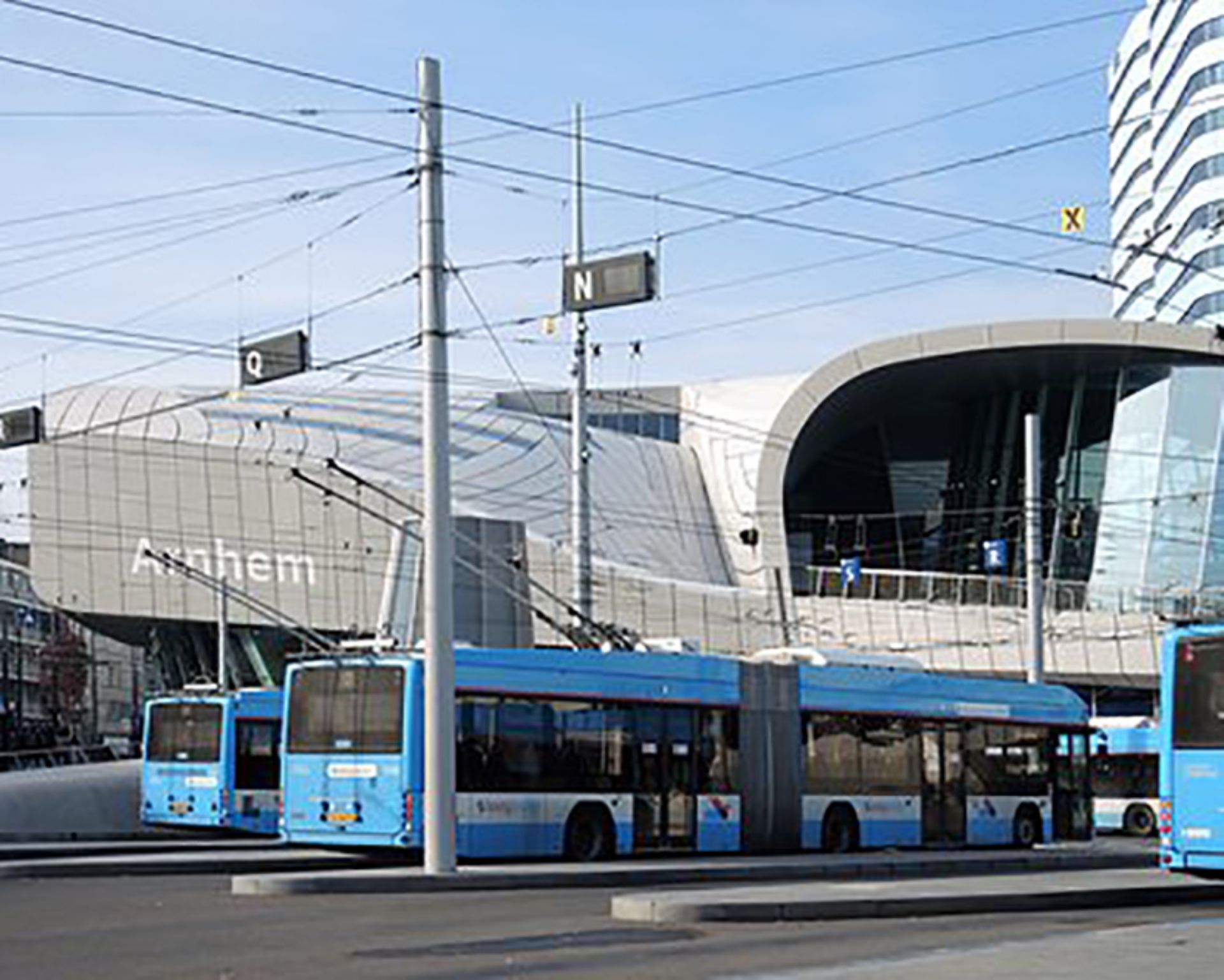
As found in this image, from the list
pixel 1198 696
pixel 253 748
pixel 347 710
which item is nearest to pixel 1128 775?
pixel 253 748

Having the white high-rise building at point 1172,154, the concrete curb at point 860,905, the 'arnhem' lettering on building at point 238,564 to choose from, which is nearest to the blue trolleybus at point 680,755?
the concrete curb at point 860,905

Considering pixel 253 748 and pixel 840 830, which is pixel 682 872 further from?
pixel 253 748

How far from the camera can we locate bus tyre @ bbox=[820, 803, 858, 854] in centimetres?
3284

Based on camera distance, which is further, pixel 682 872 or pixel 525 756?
pixel 525 756

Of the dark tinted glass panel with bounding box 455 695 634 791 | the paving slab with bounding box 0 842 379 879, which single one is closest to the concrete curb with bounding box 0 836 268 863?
the paving slab with bounding box 0 842 379 879

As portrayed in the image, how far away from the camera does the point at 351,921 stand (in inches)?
774

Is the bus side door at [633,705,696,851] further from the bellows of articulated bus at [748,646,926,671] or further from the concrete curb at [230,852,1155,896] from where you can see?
the bellows of articulated bus at [748,646,926,671]

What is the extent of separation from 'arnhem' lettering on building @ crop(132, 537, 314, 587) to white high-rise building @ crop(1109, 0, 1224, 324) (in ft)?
161

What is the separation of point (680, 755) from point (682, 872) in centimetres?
411

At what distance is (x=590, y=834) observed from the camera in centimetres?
2967

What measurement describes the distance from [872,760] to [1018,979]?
65.0ft

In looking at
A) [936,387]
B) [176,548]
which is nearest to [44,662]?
[176,548]

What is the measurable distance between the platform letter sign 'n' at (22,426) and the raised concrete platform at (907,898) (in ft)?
40.0

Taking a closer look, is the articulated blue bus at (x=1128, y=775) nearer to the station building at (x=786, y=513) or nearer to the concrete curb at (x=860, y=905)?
the station building at (x=786, y=513)
